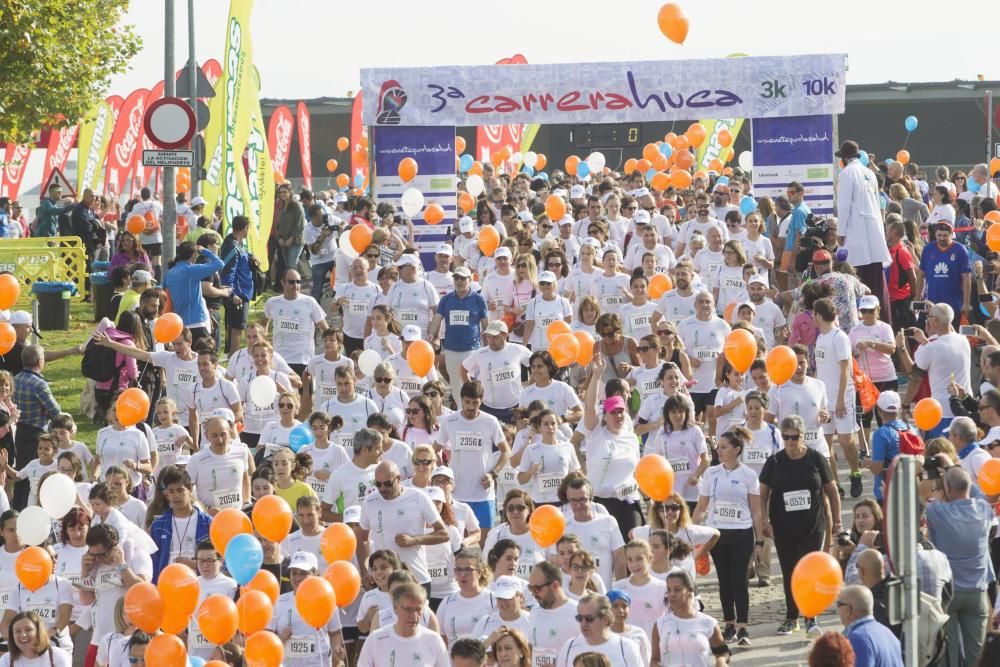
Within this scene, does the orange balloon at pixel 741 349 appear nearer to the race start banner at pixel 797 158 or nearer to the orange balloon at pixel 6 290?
the orange balloon at pixel 6 290

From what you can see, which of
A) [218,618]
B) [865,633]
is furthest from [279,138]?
[865,633]

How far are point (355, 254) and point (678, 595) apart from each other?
9.51m

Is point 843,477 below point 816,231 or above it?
below

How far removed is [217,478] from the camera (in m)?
12.0

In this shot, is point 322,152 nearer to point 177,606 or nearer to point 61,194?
point 61,194

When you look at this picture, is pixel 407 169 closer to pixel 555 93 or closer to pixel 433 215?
pixel 433 215

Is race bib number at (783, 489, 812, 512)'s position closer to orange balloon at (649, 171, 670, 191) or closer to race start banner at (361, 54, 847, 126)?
race start banner at (361, 54, 847, 126)

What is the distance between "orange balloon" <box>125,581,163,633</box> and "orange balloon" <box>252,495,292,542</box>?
1.01 m

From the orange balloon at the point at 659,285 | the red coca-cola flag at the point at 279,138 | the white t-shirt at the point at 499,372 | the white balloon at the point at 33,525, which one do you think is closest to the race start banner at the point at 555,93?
the orange balloon at the point at 659,285

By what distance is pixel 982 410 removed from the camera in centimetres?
1123

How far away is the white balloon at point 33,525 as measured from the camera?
10.6 metres

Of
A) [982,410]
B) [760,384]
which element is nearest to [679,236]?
[760,384]

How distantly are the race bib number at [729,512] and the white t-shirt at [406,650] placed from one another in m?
2.68

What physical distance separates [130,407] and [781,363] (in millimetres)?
4523
